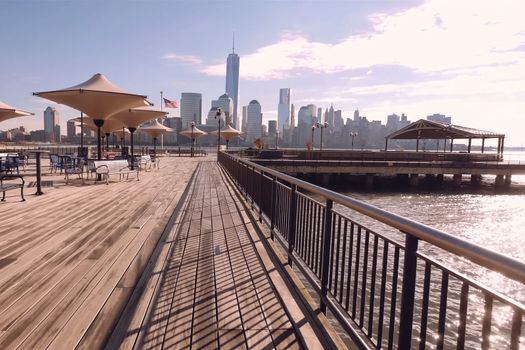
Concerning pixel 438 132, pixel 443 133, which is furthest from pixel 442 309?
pixel 438 132

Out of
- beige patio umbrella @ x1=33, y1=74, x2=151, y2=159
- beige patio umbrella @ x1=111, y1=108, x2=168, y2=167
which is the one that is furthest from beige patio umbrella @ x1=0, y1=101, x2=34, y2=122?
beige patio umbrella @ x1=111, y1=108, x2=168, y2=167

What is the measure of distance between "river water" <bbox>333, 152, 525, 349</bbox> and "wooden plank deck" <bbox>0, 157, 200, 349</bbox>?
119 inches

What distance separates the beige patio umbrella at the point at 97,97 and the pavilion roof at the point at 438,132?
35.9m

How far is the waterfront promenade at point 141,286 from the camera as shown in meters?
2.60

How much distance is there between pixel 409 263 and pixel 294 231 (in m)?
2.45

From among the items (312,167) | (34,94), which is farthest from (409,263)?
(312,167)

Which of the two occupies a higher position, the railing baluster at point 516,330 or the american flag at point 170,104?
the american flag at point 170,104

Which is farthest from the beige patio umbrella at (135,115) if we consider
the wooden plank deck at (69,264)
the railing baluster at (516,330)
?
the railing baluster at (516,330)

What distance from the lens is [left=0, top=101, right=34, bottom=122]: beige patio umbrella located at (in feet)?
45.5

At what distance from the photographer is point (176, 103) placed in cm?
3641

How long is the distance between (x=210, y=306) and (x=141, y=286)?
87 centimetres

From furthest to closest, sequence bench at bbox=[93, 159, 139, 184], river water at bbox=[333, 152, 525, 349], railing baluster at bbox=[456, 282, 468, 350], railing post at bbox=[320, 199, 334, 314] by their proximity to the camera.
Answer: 1. bench at bbox=[93, 159, 139, 184]
2. river water at bbox=[333, 152, 525, 349]
3. railing post at bbox=[320, 199, 334, 314]
4. railing baluster at bbox=[456, 282, 468, 350]

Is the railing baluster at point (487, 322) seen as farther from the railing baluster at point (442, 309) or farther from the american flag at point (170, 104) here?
the american flag at point (170, 104)

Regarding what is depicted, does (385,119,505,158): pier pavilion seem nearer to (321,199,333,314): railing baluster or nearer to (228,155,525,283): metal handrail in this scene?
(321,199,333,314): railing baluster
